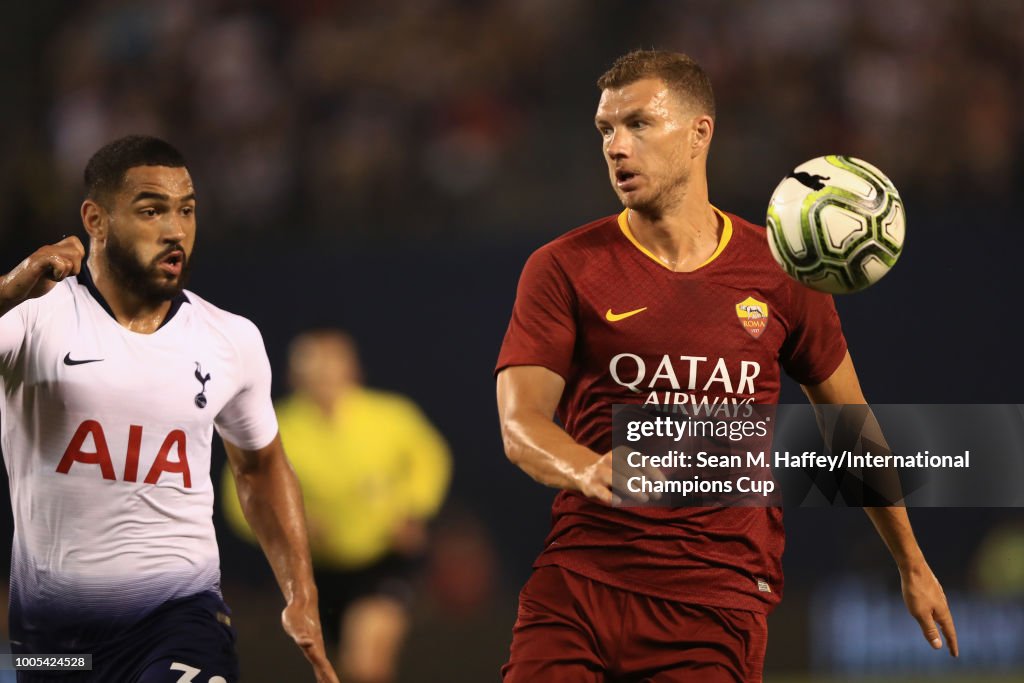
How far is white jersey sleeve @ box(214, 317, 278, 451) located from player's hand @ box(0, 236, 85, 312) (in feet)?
3.19

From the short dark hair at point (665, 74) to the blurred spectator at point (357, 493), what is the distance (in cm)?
476

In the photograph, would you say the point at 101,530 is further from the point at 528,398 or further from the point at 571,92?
the point at 571,92

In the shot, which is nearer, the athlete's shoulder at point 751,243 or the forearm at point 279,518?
the athlete's shoulder at point 751,243

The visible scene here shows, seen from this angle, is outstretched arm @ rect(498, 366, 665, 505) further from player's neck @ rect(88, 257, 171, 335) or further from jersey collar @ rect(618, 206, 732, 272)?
player's neck @ rect(88, 257, 171, 335)

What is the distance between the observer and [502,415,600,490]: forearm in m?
4.07

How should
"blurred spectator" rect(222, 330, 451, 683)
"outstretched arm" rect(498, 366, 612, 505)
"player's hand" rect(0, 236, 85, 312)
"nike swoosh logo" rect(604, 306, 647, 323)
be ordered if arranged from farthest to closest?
"blurred spectator" rect(222, 330, 451, 683) → "nike swoosh logo" rect(604, 306, 647, 323) → "player's hand" rect(0, 236, 85, 312) → "outstretched arm" rect(498, 366, 612, 505)

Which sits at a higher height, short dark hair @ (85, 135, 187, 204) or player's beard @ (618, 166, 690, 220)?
short dark hair @ (85, 135, 187, 204)

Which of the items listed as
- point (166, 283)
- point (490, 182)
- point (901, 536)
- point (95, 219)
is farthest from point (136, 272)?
point (490, 182)

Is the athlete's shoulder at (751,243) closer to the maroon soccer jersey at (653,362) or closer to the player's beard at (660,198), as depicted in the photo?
the maroon soccer jersey at (653,362)

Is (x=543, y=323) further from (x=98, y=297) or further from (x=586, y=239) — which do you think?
(x=98, y=297)

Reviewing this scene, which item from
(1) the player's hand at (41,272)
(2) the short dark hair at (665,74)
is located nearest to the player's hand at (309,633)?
(1) the player's hand at (41,272)

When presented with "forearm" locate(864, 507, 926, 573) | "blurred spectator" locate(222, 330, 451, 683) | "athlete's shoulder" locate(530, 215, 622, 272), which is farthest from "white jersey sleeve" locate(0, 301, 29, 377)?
"blurred spectator" locate(222, 330, 451, 683)

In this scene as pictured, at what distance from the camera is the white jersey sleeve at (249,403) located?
16.9 ft

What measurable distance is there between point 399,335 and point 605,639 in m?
5.75
